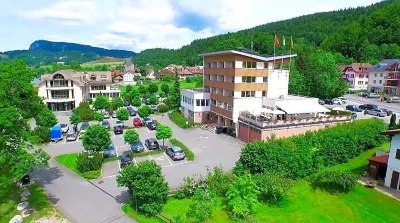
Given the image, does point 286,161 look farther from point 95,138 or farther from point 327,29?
point 327,29

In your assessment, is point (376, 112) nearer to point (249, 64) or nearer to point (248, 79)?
point (248, 79)

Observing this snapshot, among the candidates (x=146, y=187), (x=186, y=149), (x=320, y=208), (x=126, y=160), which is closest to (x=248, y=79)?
(x=186, y=149)

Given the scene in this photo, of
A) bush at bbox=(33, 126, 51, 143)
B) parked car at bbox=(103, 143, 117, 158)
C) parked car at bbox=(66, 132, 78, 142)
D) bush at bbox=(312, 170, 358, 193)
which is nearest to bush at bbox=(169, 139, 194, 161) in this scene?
parked car at bbox=(103, 143, 117, 158)

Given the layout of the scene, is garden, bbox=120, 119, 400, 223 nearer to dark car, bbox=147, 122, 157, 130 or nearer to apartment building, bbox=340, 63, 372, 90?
dark car, bbox=147, 122, 157, 130

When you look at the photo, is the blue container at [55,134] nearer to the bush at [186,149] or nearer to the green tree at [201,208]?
the bush at [186,149]

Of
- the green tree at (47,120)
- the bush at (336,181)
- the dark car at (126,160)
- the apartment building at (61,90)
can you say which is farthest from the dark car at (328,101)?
the apartment building at (61,90)
